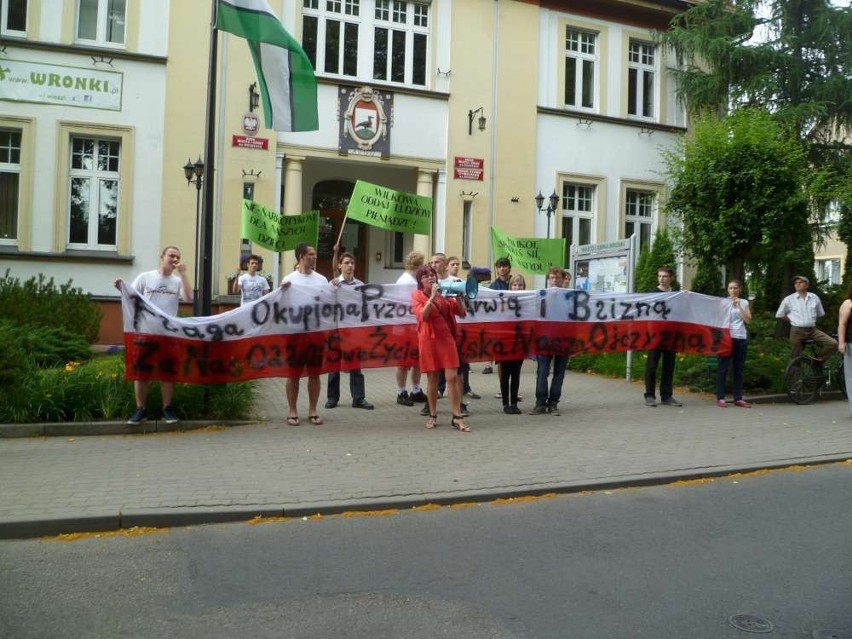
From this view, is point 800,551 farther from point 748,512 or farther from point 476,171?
point 476,171

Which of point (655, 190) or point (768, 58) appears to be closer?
point (768, 58)

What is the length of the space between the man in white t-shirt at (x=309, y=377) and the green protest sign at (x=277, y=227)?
330 cm

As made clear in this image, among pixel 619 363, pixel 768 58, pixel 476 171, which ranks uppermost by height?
pixel 768 58

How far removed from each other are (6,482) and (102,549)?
5.85 ft

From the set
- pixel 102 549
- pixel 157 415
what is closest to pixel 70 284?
pixel 157 415

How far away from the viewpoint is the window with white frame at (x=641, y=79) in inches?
820

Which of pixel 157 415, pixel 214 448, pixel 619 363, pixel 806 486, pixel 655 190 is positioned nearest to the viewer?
pixel 806 486

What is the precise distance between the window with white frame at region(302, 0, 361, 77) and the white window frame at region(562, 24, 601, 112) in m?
5.73

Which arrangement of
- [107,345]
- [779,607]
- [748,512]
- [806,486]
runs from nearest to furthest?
[779,607] < [748,512] < [806,486] < [107,345]

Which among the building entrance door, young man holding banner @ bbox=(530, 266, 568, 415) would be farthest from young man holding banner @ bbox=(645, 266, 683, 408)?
the building entrance door

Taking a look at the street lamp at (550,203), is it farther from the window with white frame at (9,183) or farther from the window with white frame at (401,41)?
the window with white frame at (9,183)

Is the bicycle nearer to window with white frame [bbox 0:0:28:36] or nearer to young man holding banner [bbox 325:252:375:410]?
young man holding banner [bbox 325:252:375:410]

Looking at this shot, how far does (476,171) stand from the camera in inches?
732

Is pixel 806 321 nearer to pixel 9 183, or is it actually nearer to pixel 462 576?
pixel 462 576
